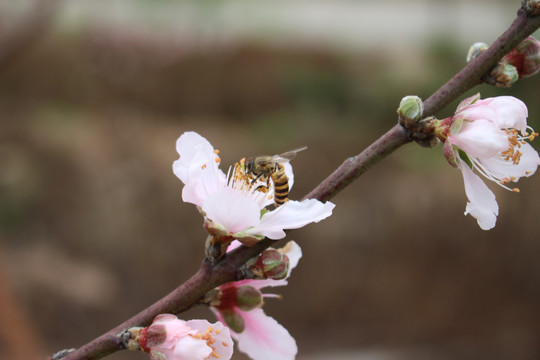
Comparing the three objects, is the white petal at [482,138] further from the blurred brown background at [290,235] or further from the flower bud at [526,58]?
the blurred brown background at [290,235]

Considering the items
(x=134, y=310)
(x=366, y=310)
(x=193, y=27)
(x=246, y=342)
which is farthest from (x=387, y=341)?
(x=246, y=342)

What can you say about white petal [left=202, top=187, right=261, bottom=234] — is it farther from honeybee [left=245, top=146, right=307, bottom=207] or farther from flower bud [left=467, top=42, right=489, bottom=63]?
flower bud [left=467, top=42, right=489, bottom=63]

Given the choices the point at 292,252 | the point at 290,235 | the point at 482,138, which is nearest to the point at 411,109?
the point at 482,138

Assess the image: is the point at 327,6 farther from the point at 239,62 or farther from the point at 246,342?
the point at 246,342

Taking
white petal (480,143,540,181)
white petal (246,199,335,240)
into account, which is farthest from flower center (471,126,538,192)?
white petal (246,199,335,240)

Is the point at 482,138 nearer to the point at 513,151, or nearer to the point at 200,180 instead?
the point at 513,151

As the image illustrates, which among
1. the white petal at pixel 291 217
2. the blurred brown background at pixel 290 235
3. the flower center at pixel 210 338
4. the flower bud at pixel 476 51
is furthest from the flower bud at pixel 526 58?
the blurred brown background at pixel 290 235

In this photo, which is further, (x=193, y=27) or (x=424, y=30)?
(x=424, y=30)
